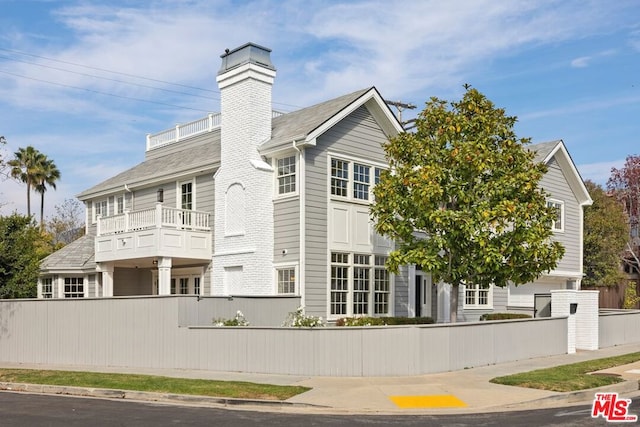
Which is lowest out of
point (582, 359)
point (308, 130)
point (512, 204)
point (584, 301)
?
point (582, 359)

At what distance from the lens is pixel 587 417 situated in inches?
451

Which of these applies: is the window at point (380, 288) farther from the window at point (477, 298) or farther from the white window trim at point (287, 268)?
the window at point (477, 298)

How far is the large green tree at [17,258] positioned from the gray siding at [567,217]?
74.0ft

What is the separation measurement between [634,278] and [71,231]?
42.8 m

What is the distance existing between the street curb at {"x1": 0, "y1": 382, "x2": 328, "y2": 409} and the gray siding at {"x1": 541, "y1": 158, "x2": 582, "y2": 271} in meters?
24.0

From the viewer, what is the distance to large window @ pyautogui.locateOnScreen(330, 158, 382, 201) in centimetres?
2506

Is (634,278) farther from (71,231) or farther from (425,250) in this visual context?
(71,231)

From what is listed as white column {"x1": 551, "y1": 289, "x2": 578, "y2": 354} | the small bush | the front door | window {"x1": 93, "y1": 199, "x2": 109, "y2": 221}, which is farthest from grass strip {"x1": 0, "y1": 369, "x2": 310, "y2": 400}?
the small bush

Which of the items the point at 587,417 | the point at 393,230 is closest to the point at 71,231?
the point at 393,230

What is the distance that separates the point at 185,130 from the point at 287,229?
10.6 m

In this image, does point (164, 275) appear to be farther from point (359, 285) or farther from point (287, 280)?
point (359, 285)

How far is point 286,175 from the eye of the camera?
80.5ft

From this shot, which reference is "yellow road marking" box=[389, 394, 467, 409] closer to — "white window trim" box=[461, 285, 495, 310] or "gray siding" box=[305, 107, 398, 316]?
"gray siding" box=[305, 107, 398, 316]

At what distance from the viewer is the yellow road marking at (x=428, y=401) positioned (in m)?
13.1
